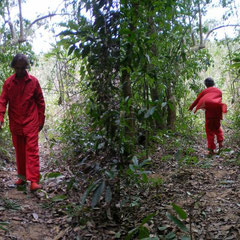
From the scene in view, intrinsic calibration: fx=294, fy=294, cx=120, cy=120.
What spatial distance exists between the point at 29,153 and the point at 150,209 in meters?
1.48

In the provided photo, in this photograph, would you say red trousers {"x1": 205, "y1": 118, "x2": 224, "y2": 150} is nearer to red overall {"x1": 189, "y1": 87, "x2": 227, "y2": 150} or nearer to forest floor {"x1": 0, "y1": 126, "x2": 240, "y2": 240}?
red overall {"x1": 189, "y1": 87, "x2": 227, "y2": 150}

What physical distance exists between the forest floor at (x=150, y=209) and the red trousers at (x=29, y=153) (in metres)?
0.20

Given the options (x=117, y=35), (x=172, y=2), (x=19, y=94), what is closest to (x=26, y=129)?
(x=19, y=94)

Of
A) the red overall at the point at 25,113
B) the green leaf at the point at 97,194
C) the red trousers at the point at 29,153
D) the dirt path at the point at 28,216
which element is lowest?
the dirt path at the point at 28,216

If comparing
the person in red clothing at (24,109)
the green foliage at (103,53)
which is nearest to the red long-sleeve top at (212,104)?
the person in red clothing at (24,109)

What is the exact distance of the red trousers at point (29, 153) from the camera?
3.17m

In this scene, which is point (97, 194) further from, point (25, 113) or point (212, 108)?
point (212, 108)

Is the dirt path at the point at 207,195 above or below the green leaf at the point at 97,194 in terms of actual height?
below

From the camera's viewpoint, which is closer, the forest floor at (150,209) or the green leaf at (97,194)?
the green leaf at (97,194)

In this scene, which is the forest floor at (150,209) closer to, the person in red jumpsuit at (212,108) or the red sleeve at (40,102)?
the red sleeve at (40,102)

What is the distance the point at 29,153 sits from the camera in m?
3.21

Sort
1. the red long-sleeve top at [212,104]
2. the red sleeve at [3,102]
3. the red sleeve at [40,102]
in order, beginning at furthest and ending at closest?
1. the red long-sleeve top at [212,104]
2. the red sleeve at [40,102]
3. the red sleeve at [3,102]

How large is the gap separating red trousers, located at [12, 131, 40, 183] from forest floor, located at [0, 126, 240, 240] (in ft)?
0.67

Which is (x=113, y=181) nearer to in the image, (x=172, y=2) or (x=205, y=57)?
(x=172, y=2)
